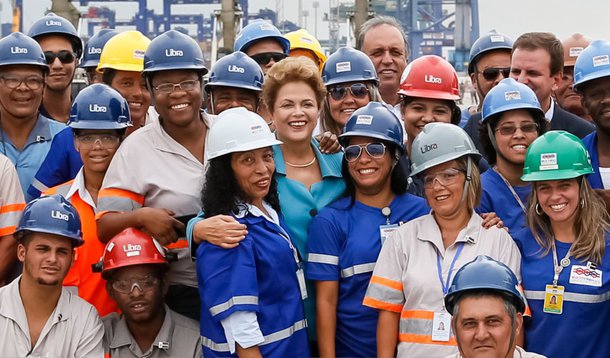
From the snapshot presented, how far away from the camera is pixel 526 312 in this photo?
5.04 meters

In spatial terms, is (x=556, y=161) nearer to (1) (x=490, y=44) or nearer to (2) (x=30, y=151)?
(1) (x=490, y=44)

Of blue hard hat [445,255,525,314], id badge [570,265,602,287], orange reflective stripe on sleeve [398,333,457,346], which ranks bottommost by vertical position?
orange reflective stripe on sleeve [398,333,457,346]

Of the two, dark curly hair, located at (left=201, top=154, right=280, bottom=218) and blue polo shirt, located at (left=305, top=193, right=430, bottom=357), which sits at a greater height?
dark curly hair, located at (left=201, top=154, right=280, bottom=218)

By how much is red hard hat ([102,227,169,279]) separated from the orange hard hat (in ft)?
13.7

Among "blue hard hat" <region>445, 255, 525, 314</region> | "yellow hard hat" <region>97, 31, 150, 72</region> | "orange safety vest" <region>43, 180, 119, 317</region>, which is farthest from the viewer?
"yellow hard hat" <region>97, 31, 150, 72</region>

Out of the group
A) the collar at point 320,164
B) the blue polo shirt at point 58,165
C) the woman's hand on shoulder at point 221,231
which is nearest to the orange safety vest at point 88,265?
the blue polo shirt at point 58,165

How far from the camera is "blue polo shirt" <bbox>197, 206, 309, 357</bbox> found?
4.96 m

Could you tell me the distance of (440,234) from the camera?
17.4ft

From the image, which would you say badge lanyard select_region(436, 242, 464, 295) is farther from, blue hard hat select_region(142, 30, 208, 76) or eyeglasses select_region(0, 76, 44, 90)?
eyeglasses select_region(0, 76, 44, 90)

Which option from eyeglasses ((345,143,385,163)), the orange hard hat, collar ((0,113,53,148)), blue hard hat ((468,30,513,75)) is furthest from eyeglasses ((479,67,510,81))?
collar ((0,113,53,148))

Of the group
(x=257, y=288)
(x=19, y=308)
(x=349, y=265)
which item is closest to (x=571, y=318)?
(x=349, y=265)

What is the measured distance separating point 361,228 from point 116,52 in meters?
3.08

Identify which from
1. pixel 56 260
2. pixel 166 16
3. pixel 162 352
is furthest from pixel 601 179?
pixel 166 16

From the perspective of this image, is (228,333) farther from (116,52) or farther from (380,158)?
(116,52)
